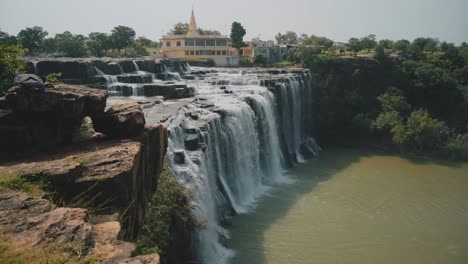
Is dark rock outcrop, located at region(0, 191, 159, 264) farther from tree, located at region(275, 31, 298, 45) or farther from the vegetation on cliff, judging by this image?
tree, located at region(275, 31, 298, 45)

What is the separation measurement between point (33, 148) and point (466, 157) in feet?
89.8

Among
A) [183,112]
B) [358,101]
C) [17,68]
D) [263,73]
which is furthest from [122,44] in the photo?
[17,68]

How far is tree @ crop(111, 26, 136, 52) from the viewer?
4656 centimetres

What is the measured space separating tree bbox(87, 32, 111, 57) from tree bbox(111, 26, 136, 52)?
31.1 inches

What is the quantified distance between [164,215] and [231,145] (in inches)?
348

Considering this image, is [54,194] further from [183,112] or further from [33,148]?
[183,112]

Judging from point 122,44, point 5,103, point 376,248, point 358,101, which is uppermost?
point 122,44

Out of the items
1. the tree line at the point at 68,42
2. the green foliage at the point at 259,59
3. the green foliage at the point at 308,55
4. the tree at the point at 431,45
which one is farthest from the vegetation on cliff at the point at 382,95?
the tree line at the point at 68,42

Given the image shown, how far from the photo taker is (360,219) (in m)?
17.6

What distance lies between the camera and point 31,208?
5.78 meters

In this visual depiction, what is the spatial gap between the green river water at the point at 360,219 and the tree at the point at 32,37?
31200 millimetres

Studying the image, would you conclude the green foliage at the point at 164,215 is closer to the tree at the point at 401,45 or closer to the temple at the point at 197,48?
the temple at the point at 197,48

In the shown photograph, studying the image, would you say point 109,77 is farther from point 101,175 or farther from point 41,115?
point 101,175

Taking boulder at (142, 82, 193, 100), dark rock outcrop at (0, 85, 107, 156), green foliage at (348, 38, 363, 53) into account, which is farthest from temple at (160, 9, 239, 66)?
dark rock outcrop at (0, 85, 107, 156)
